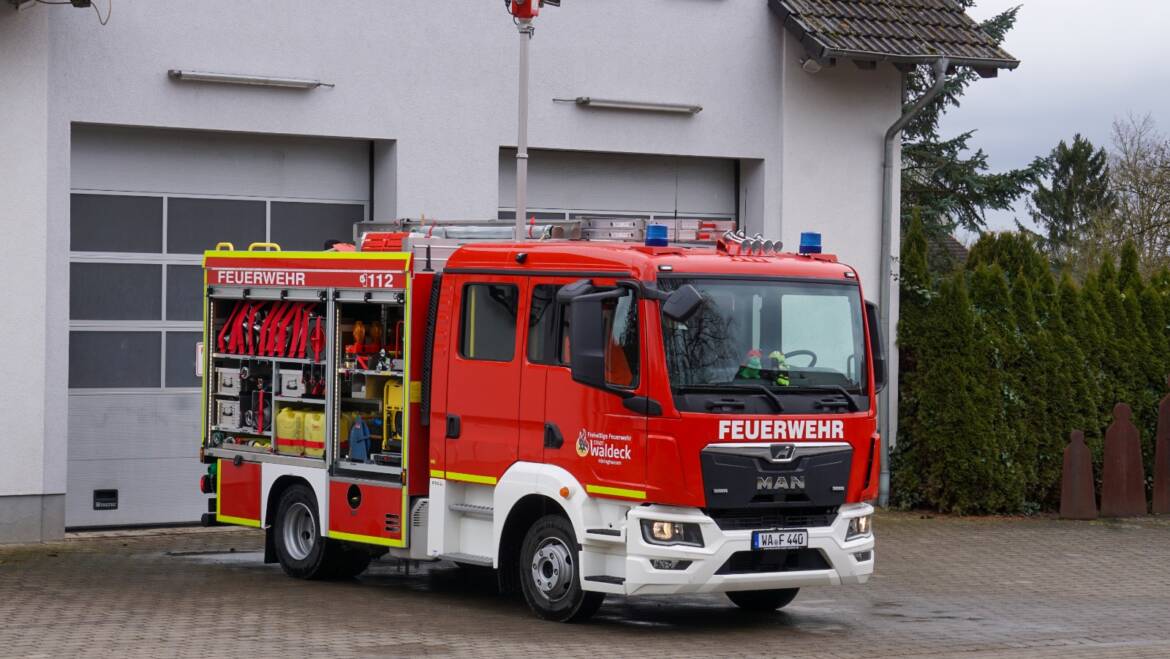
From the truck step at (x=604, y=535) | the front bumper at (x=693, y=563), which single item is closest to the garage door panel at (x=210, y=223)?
the truck step at (x=604, y=535)

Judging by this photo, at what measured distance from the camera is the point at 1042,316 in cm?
1983

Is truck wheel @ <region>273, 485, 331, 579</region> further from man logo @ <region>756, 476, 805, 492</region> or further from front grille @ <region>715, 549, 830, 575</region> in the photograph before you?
man logo @ <region>756, 476, 805, 492</region>

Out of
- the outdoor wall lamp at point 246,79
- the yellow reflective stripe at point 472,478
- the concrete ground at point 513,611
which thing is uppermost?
the outdoor wall lamp at point 246,79

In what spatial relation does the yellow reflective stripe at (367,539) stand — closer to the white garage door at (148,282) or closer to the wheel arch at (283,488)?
the wheel arch at (283,488)

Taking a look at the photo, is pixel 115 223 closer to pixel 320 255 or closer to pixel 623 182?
pixel 320 255

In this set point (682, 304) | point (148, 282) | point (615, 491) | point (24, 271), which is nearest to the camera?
point (682, 304)

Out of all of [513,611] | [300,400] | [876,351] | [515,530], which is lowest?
[513,611]

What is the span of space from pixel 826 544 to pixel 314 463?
4273 millimetres

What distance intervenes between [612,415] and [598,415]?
0.37 ft

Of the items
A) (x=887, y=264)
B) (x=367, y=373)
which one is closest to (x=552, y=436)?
A: (x=367, y=373)

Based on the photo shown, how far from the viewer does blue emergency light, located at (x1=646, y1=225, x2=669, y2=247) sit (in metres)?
12.0

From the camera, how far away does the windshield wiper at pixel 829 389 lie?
1159 cm

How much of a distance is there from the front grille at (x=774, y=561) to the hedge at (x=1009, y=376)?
7.70 meters

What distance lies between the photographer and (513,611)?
1259cm
